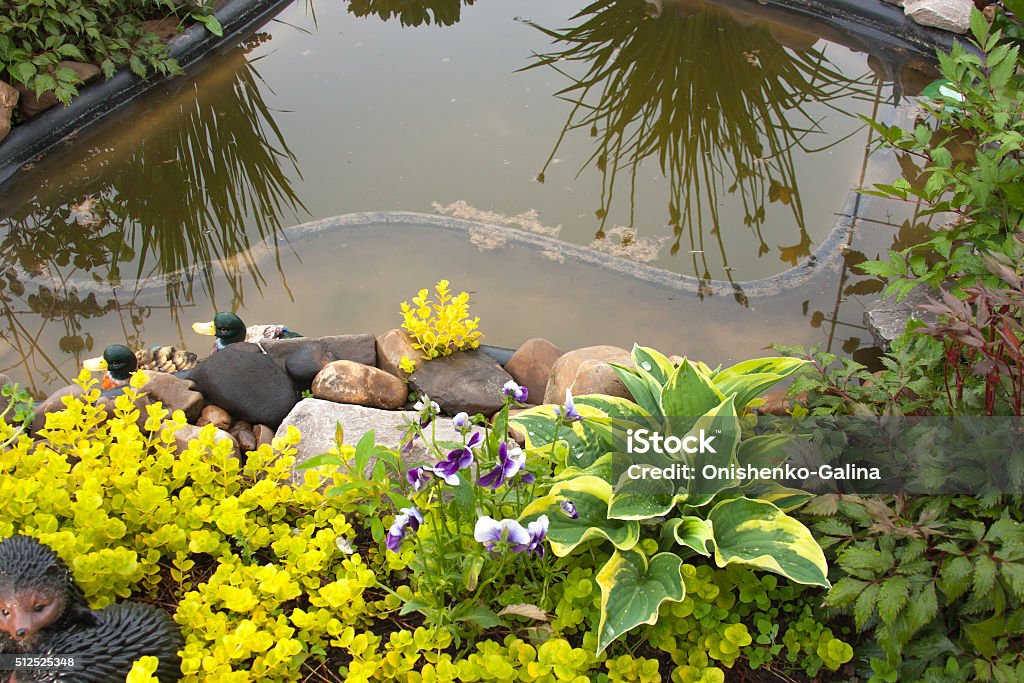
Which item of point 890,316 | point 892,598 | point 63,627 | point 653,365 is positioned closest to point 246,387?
point 63,627

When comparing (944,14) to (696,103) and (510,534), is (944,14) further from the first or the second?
(510,534)

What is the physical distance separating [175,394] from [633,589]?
1.85 m

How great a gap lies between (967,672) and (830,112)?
3.48 metres

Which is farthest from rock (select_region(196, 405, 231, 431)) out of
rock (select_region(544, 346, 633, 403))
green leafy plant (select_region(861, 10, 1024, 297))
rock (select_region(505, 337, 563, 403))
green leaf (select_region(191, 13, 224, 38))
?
green leaf (select_region(191, 13, 224, 38))

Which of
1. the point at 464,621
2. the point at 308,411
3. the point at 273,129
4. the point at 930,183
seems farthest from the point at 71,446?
the point at 273,129

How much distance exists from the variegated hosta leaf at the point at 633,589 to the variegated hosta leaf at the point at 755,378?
1.63ft

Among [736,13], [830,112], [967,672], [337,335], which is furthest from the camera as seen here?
[736,13]

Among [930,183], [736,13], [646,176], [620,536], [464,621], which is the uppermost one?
[736,13]

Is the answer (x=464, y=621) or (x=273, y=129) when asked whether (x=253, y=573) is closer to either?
(x=464, y=621)

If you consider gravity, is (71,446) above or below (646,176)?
below

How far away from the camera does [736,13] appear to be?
5.17 meters

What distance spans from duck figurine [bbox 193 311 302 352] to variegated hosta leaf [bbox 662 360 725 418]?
1789 millimetres

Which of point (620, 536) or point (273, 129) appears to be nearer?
point (620, 536)

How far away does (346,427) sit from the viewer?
7.97 feet
